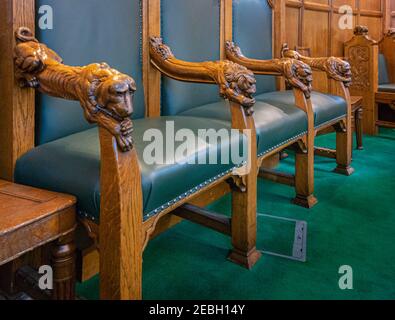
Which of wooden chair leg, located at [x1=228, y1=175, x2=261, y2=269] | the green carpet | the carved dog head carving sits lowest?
the green carpet

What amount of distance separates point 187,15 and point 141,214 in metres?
1.15

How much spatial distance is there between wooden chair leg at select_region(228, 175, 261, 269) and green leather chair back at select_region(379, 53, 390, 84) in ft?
10.4

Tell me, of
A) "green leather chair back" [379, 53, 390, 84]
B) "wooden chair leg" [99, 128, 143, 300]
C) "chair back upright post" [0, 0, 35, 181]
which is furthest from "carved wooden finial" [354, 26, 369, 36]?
"wooden chair leg" [99, 128, 143, 300]

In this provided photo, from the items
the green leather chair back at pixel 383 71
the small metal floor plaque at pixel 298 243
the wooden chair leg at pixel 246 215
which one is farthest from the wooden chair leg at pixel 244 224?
the green leather chair back at pixel 383 71

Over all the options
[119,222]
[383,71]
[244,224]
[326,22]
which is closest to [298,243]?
[244,224]

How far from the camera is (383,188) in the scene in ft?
7.12

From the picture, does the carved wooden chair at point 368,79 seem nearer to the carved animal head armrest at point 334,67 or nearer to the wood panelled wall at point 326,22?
the wood panelled wall at point 326,22

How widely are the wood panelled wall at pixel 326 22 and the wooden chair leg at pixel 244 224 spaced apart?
6.94 ft

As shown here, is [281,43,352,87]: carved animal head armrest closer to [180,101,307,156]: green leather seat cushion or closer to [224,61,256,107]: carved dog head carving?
[180,101,307,156]: green leather seat cushion

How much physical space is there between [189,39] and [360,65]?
250cm

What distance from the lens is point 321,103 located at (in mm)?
2062

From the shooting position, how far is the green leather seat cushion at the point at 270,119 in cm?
147

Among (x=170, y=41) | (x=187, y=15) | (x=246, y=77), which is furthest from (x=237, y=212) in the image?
(x=187, y=15)

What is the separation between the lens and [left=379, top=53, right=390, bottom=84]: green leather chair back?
3885 millimetres
